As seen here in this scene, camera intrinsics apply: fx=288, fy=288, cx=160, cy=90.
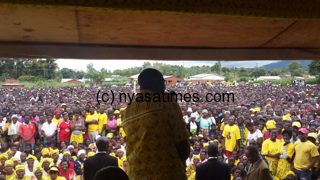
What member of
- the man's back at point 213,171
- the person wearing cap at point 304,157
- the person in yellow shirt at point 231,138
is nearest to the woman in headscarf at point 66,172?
the man's back at point 213,171

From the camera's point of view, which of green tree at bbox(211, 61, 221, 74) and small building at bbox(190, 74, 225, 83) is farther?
green tree at bbox(211, 61, 221, 74)

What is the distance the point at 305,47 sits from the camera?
6.93 ft

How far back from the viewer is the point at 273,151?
484 cm

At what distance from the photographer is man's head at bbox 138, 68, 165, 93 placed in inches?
54.9

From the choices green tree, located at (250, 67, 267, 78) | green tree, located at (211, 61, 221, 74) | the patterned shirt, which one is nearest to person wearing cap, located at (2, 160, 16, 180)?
the patterned shirt

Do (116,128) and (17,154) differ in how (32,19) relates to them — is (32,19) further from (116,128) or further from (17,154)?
(116,128)

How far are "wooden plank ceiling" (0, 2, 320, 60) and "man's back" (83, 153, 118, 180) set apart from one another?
4.51 ft

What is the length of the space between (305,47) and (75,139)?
520cm

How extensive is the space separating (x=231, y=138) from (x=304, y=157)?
1.69 meters

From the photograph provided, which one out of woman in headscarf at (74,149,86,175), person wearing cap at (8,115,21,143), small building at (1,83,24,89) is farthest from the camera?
small building at (1,83,24,89)

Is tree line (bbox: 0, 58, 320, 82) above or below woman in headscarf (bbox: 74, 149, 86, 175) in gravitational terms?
above

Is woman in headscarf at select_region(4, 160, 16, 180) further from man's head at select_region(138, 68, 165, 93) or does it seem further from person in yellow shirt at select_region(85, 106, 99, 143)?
man's head at select_region(138, 68, 165, 93)

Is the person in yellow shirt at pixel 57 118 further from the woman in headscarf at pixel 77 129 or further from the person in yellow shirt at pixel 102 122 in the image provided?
the person in yellow shirt at pixel 102 122

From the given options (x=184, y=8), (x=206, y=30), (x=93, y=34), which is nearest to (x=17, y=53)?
(x=93, y=34)
